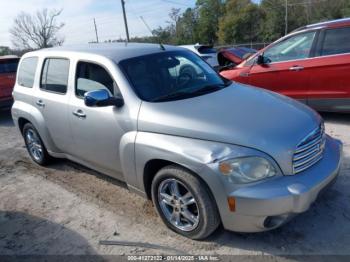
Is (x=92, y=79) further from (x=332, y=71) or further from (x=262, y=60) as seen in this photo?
(x=332, y=71)

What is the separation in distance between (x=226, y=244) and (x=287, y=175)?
863 millimetres

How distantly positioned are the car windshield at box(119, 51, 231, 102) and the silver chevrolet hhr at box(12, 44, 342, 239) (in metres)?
0.01

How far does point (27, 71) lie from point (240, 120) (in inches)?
143

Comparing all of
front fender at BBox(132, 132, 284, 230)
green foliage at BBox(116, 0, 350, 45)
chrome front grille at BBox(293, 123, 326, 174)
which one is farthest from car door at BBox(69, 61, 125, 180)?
green foliage at BBox(116, 0, 350, 45)

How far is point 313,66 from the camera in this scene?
5.94 m

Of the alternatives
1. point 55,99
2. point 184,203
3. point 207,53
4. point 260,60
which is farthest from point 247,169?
A: point 207,53

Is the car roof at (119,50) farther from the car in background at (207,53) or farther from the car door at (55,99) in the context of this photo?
the car in background at (207,53)

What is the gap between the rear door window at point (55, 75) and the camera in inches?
173

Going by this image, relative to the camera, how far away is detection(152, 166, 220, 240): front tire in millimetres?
3010

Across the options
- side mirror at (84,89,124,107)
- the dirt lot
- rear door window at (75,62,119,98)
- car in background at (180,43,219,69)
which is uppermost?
rear door window at (75,62,119,98)

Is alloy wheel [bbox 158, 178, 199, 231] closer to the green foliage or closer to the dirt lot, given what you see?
the dirt lot

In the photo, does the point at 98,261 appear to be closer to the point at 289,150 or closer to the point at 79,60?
the point at 289,150

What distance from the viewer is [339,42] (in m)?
5.76

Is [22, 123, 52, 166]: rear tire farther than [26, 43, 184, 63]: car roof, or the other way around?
[22, 123, 52, 166]: rear tire
